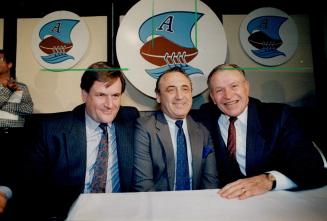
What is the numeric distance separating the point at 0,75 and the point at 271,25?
5.44 ft

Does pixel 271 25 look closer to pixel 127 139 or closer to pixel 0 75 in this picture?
pixel 127 139

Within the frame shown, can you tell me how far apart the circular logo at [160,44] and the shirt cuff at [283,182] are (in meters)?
0.73

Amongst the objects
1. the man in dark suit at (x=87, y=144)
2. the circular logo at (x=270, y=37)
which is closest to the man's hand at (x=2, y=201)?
the man in dark suit at (x=87, y=144)

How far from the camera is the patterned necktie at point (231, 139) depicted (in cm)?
110

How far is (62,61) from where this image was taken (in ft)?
4.57

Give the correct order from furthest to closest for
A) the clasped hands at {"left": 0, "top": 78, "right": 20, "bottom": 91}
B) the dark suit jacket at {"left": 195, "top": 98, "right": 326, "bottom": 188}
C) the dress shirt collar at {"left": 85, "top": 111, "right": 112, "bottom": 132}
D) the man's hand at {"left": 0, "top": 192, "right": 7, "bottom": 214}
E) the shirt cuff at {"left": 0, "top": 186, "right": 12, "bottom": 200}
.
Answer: the clasped hands at {"left": 0, "top": 78, "right": 20, "bottom": 91}, the dress shirt collar at {"left": 85, "top": 111, "right": 112, "bottom": 132}, the dark suit jacket at {"left": 195, "top": 98, "right": 326, "bottom": 188}, the shirt cuff at {"left": 0, "top": 186, "right": 12, "bottom": 200}, the man's hand at {"left": 0, "top": 192, "right": 7, "bottom": 214}

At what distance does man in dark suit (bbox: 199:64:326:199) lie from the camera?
865mm

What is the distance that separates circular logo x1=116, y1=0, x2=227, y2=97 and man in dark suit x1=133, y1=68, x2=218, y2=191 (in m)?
0.23

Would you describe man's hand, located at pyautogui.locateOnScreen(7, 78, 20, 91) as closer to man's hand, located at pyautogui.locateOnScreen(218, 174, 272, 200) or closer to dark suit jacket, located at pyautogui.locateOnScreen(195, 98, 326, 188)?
dark suit jacket, located at pyautogui.locateOnScreen(195, 98, 326, 188)

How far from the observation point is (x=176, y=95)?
117cm

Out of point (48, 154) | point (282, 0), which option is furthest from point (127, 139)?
point (282, 0)

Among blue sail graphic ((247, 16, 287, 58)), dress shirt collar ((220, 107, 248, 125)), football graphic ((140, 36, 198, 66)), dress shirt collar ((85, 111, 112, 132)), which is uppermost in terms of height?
blue sail graphic ((247, 16, 287, 58))

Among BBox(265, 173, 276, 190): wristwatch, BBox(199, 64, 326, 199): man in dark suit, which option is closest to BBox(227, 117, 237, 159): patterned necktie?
BBox(199, 64, 326, 199): man in dark suit

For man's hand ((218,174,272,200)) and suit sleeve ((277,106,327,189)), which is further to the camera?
suit sleeve ((277,106,327,189))
